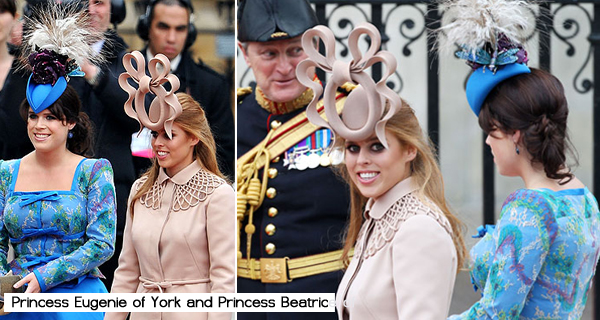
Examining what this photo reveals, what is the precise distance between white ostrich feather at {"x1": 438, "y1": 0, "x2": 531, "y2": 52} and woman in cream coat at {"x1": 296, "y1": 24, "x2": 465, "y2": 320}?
0.84 feet

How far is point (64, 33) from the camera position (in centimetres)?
358

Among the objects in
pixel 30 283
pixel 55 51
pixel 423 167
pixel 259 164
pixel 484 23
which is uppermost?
pixel 484 23

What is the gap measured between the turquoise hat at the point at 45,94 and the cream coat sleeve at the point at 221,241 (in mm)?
716

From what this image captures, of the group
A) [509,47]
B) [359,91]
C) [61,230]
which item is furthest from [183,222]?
[509,47]

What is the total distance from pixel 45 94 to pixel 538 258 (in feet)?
6.22

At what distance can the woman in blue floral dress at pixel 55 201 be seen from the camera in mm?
3555

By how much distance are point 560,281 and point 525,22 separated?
882 millimetres

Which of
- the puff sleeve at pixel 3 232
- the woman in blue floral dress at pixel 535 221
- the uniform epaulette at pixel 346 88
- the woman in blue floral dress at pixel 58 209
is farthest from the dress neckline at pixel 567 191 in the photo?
the puff sleeve at pixel 3 232

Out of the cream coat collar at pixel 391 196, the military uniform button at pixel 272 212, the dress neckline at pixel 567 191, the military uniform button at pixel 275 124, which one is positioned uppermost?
the military uniform button at pixel 275 124

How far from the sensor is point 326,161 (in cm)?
388

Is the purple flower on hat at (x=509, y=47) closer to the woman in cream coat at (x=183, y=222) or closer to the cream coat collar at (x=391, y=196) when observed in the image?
the cream coat collar at (x=391, y=196)

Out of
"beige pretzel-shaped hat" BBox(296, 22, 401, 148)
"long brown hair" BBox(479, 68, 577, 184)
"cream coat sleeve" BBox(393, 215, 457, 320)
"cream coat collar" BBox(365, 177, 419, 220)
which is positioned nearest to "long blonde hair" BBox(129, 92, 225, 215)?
"beige pretzel-shaped hat" BBox(296, 22, 401, 148)

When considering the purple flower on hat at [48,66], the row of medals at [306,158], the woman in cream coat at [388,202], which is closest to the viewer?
the woman in cream coat at [388,202]

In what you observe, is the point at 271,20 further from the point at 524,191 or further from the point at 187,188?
the point at 524,191
